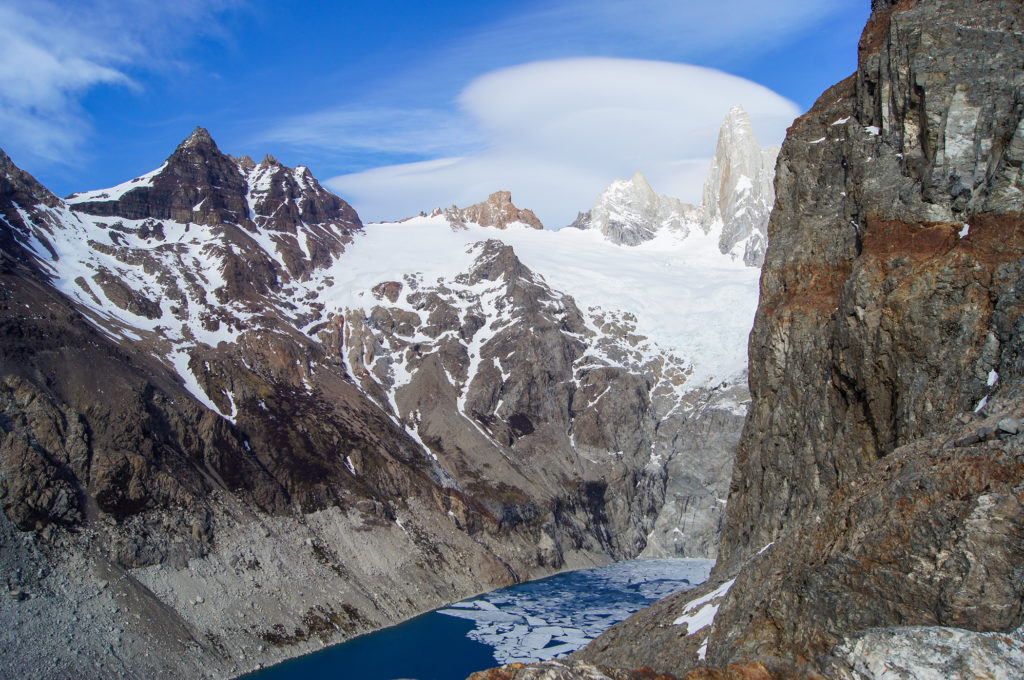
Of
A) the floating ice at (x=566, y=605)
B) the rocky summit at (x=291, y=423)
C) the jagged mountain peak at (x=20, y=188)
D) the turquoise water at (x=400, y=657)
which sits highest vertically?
the jagged mountain peak at (x=20, y=188)

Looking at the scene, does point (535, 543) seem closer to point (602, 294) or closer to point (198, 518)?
point (198, 518)

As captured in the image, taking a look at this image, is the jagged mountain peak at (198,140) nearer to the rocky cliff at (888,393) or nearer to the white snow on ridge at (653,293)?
the white snow on ridge at (653,293)

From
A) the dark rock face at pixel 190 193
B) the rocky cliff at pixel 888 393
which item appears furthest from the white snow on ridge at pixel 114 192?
the rocky cliff at pixel 888 393

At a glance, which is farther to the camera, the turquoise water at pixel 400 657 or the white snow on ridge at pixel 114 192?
the white snow on ridge at pixel 114 192

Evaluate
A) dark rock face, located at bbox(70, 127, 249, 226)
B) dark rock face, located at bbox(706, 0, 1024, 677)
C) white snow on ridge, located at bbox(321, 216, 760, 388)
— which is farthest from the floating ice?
dark rock face, located at bbox(70, 127, 249, 226)

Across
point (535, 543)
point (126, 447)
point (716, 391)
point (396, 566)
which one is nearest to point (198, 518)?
point (126, 447)

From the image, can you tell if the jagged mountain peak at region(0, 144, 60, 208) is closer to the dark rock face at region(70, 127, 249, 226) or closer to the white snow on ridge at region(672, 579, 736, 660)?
the dark rock face at region(70, 127, 249, 226)

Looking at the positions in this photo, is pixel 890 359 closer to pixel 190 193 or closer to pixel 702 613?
pixel 702 613
